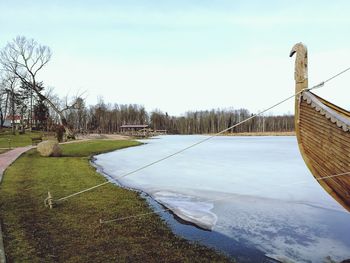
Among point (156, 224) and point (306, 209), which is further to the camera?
point (306, 209)

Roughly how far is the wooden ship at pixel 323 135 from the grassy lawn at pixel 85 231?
235 cm

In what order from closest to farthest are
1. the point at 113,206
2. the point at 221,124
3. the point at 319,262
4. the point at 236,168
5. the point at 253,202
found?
the point at 319,262 → the point at 113,206 → the point at 253,202 → the point at 236,168 → the point at 221,124

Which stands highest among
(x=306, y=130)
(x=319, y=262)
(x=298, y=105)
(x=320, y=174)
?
(x=298, y=105)

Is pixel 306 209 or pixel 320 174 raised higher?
pixel 320 174

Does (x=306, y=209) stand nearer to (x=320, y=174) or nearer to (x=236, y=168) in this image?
(x=320, y=174)

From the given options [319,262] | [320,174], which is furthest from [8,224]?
[320,174]

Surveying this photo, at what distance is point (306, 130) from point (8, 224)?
580cm

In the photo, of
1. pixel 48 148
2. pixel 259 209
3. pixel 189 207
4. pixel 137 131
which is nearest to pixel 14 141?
pixel 48 148

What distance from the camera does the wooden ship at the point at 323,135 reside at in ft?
15.7

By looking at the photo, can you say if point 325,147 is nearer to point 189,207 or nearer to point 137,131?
point 189,207

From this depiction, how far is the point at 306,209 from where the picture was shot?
7887 mm

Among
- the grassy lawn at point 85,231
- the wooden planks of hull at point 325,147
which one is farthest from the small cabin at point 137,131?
the wooden planks of hull at point 325,147

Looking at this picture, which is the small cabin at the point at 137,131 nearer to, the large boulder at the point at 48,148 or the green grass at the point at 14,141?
the green grass at the point at 14,141

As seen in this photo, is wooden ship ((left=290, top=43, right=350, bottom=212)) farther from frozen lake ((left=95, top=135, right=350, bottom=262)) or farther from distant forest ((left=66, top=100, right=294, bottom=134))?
distant forest ((left=66, top=100, right=294, bottom=134))
